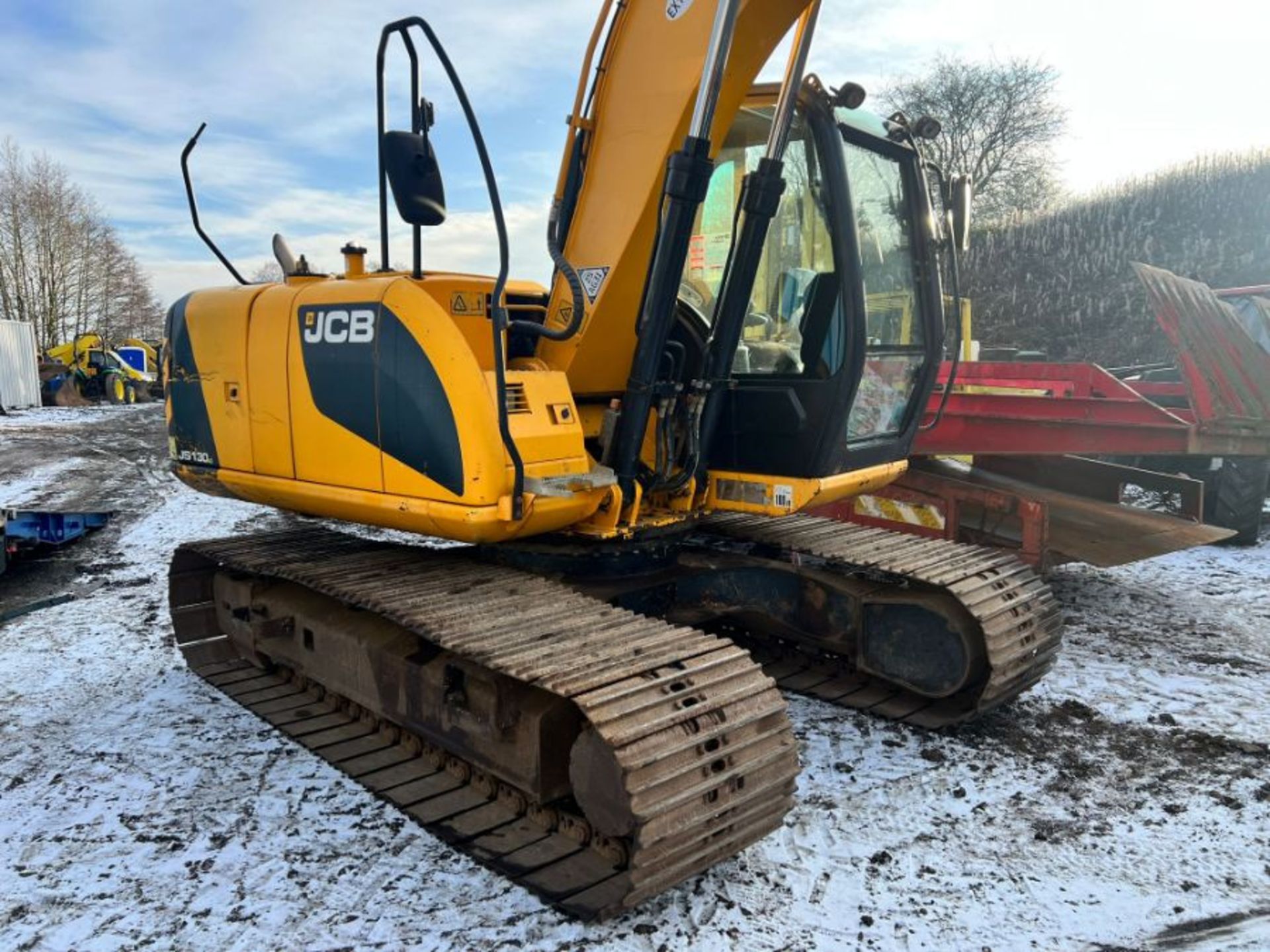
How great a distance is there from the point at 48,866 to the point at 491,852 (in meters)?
1.36

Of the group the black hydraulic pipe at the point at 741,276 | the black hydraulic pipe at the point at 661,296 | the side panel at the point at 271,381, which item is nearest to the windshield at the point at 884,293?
the black hydraulic pipe at the point at 741,276

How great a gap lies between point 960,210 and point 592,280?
1.79m

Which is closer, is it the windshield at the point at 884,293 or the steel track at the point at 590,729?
the steel track at the point at 590,729

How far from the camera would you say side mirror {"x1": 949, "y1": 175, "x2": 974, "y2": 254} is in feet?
13.6

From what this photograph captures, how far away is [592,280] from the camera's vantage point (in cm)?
340

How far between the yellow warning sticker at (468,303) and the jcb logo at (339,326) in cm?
29

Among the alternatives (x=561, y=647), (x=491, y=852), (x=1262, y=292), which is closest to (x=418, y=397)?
(x=561, y=647)

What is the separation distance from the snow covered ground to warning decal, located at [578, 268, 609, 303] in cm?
192

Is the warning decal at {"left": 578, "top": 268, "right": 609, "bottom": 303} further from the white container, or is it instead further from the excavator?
the white container

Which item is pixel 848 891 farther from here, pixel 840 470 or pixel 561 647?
pixel 840 470

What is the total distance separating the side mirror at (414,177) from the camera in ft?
10.2

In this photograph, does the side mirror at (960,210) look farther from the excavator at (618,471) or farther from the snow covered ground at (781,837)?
the snow covered ground at (781,837)

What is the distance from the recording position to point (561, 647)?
2.80 metres

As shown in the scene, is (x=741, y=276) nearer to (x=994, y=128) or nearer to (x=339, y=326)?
(x=339, y=326)
